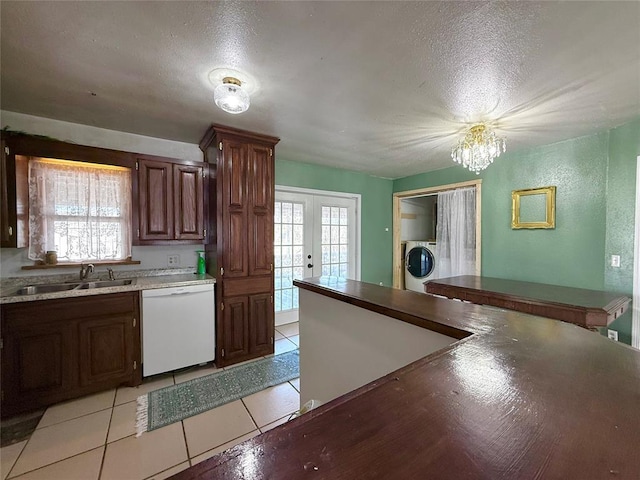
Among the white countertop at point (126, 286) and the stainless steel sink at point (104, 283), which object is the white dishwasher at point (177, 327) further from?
the stainless steel sink at point (104, 283)

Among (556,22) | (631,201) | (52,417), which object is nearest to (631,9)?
(556,22)

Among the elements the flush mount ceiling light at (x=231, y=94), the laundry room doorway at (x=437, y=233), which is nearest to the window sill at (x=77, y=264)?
the flush mount ceiling light at (x=231, y=94)

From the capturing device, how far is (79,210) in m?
2.53

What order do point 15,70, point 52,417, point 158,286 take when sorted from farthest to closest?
1. point 158,286
2. point 52,417
3. point 15,70

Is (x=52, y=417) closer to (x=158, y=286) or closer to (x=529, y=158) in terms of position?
(x=158, y=286)

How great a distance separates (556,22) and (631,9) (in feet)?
0.96

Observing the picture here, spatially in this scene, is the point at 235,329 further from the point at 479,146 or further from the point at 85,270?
the point at 479,146

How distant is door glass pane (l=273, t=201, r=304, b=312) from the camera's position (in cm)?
376

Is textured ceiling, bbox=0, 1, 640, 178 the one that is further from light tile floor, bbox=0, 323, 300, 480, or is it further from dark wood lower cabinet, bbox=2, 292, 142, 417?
light tile floor, bbox=0, 323, 300, 480

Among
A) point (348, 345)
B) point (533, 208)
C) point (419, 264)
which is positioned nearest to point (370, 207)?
point (419, 264)

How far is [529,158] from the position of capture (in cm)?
318

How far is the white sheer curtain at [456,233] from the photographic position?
155 inches

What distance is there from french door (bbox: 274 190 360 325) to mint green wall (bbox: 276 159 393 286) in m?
0.17

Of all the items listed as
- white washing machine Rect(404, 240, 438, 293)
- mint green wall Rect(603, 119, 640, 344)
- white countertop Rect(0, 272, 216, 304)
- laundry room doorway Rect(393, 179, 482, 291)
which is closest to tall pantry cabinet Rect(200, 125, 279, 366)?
white countertop Rect(0, 272, 216, 304)
